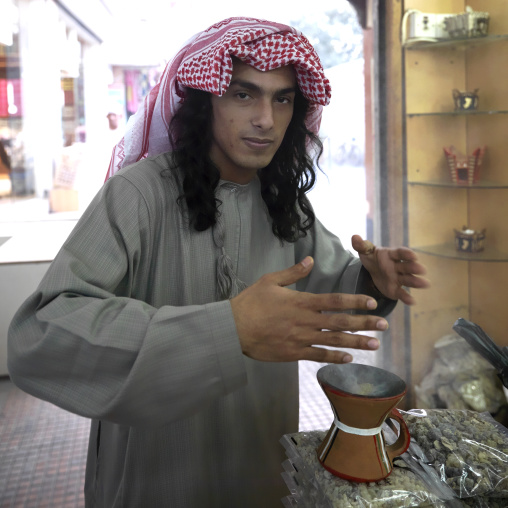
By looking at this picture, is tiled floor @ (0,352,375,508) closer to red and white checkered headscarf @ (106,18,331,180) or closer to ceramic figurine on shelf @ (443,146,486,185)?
ceramic figurine on shelf @ (443,146,486,185)

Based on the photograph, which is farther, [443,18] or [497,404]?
[443,18]

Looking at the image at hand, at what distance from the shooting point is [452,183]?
271cm

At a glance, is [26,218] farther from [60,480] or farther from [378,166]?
[378,166]

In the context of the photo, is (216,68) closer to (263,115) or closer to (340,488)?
(263,115)

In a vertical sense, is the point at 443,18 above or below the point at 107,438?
above

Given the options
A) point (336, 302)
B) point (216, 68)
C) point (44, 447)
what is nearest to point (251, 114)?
point (216, 68)

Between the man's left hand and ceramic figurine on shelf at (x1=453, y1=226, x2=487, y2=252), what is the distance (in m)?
1.64

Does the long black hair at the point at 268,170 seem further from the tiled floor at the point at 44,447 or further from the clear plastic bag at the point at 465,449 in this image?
the tiled floor at the point at 44,447

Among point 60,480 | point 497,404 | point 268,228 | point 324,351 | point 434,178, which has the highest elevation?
point 434,178

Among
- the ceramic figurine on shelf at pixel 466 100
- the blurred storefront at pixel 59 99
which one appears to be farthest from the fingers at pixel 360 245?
the blurred storefront at pixel 59 99

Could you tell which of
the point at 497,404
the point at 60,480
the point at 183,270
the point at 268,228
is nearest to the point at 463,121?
the point at 497,404

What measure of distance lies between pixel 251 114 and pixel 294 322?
0.58m

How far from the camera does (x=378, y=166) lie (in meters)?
2.84

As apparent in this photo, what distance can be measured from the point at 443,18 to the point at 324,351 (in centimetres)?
239
